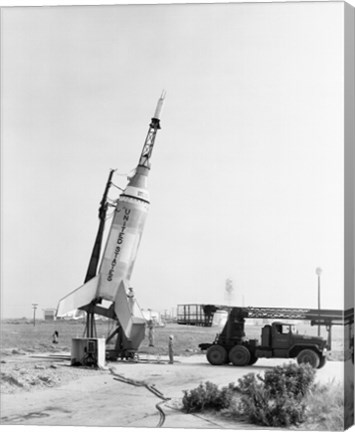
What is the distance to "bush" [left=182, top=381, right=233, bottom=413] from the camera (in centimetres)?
2022

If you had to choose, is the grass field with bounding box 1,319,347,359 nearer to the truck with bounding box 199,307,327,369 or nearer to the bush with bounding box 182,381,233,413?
the truck with bounding box 199,307,327,369

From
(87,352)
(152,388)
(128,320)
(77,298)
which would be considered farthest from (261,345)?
(77,298)

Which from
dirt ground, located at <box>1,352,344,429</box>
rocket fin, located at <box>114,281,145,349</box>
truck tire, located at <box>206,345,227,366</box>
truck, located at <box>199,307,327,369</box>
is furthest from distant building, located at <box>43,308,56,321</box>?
truck tire, located at <box>206,345,227,366</box>

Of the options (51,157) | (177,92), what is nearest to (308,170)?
(177,92)

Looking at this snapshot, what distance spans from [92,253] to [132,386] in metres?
2.13

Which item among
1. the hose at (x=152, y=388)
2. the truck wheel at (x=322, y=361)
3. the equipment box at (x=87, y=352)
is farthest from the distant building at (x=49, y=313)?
the truck wheel at (x=322, y=361)

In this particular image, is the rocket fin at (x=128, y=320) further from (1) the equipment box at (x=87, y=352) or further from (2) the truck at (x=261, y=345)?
(2) the truck at (x=261, y=345)

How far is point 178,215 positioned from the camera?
20688 mm

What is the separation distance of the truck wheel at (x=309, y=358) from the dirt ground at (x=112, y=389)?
183mm

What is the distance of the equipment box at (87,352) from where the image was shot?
2117 cm

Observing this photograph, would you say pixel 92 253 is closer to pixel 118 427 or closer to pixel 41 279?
pixel 41 279

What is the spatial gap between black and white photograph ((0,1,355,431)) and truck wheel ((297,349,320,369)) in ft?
0.09

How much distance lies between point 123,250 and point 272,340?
2683 mm

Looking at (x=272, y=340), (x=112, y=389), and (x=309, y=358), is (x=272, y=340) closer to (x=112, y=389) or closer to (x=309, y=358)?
(x=309, y=358)
